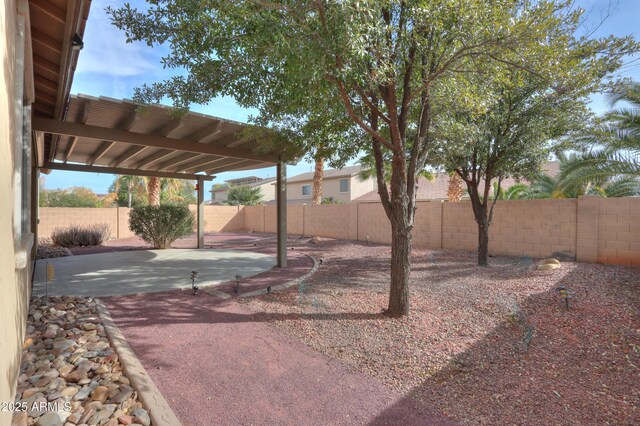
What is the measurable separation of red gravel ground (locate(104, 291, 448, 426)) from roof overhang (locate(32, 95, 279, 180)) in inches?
136

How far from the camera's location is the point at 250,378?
320 centimetres

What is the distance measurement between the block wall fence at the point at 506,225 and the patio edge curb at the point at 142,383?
961 cm

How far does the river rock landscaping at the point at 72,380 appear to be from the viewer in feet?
8.23

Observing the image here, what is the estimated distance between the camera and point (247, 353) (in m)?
3.72

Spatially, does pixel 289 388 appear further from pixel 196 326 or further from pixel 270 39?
pixel 270 39

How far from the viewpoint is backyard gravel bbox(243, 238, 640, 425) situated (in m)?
2.86

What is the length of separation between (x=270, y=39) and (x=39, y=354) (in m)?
4.13

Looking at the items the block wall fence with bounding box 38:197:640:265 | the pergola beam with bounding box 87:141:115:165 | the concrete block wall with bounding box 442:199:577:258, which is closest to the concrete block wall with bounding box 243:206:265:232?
the block wall fence with bounding box 38:197:640:265

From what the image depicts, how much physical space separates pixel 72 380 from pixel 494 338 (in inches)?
175

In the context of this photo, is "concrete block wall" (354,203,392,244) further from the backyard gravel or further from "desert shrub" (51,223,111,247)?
"desert shrub" (51,223,111,247)

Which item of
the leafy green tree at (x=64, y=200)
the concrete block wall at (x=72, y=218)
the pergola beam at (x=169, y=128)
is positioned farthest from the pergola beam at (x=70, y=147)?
A: the leafy green tree at (x=64, y=200)

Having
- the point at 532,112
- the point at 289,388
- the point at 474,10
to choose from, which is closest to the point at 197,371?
the point at 289,388

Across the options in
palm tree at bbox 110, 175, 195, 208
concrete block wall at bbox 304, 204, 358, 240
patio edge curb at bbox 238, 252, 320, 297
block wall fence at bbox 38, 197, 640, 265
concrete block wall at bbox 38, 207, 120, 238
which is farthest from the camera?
palm tree at bbox 110, 175, 195, 208

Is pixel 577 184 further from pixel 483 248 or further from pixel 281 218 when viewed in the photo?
pixel 281 218
